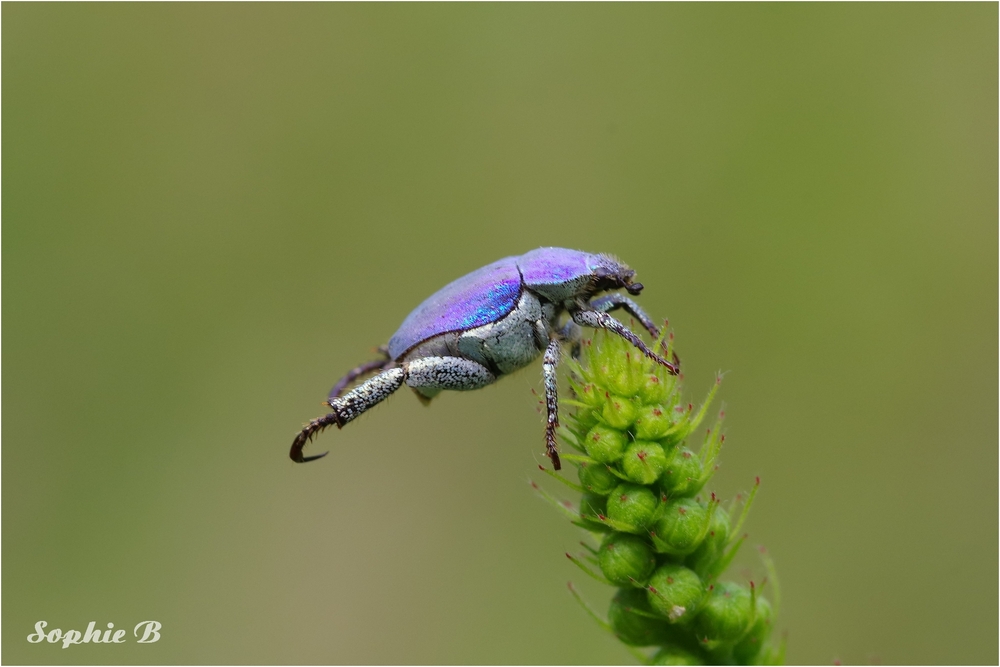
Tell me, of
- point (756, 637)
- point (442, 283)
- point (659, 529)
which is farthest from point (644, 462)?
point (442, 283)

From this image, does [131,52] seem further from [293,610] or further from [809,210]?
[809,210]

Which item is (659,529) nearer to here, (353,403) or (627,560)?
(627,560)

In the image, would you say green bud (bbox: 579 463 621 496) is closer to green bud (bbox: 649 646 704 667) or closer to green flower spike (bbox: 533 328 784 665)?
green flower spike (bbox: 533 328 784 665)

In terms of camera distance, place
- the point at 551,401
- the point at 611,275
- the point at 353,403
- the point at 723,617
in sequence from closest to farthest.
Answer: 1. the point at 723,617
2. the point at 551,401
3. the point at 353,403
4. the point at 611,275

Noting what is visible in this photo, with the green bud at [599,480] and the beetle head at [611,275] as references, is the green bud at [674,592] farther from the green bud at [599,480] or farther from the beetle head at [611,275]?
the beetle head at [611,275]

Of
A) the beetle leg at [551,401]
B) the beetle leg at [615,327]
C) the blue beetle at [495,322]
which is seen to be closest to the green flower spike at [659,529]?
the beetle leg at [615,327]

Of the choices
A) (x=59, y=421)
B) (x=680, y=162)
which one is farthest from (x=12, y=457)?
(x=680, y=162)

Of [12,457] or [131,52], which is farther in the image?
[131,52]
